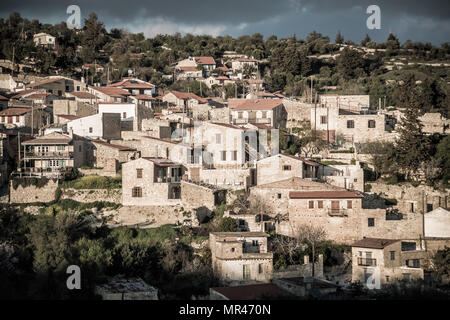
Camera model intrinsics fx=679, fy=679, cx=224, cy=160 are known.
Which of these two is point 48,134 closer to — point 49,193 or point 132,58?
point 49,193

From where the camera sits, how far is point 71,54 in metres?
77.9

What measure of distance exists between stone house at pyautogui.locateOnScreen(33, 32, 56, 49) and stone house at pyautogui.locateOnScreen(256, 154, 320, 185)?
1976 inches

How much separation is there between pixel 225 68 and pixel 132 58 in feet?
37.9

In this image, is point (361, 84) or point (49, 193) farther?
point (361, 84)

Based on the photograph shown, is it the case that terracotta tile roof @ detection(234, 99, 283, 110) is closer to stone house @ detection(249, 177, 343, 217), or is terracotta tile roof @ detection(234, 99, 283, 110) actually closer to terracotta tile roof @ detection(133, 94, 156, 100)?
terracotta tile roof @ detection(133, 94, 156, 100)

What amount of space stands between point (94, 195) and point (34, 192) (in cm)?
398

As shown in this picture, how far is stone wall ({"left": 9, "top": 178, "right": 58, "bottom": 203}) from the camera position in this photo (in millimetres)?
42094

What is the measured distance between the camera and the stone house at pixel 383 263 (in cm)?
3431

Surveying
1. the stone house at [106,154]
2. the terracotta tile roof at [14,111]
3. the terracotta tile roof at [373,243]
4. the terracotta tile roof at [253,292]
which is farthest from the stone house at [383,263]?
the terracotta tile roof at [14,111]

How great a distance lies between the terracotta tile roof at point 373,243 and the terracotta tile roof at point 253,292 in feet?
20.5

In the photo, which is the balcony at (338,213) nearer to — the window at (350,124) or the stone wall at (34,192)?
the window at (350,124)
